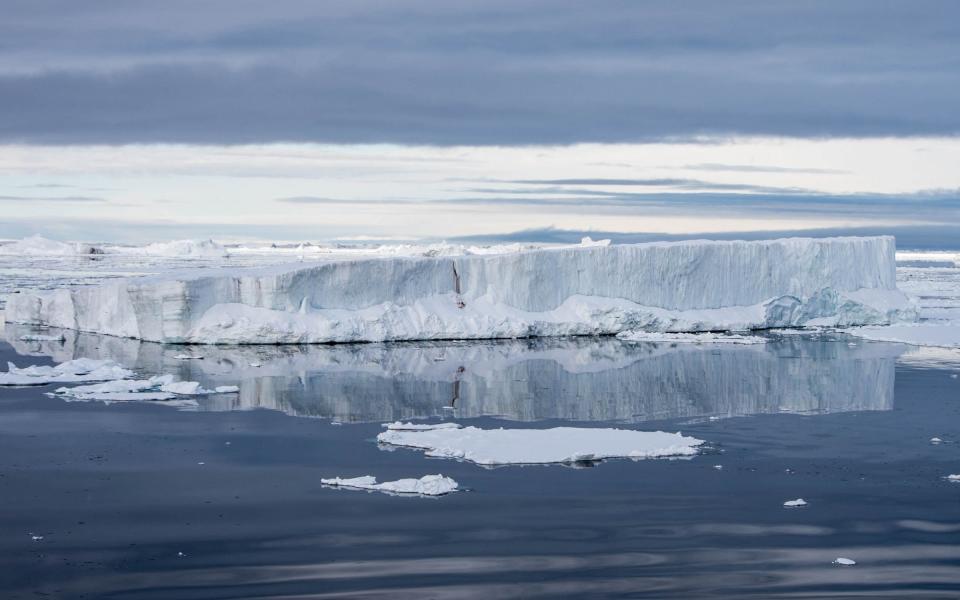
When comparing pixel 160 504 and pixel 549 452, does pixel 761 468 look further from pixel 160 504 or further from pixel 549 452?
pixel 160 504

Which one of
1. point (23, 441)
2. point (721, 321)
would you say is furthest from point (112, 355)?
point (721, 321)

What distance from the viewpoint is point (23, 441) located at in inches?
381

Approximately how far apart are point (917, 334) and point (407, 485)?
1391cm

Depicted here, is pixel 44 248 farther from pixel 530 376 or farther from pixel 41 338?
pixel 530 376

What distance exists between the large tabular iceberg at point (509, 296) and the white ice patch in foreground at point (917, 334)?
0.68 meters

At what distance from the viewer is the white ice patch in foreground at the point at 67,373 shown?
43.2ft

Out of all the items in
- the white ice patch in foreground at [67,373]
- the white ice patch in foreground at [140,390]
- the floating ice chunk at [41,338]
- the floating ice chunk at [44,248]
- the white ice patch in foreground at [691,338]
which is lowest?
the white ice patch in foreground at [140,390]

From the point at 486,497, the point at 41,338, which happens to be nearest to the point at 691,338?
the point at 41,338

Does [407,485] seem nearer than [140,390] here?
Yes

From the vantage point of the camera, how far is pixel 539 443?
9414mm

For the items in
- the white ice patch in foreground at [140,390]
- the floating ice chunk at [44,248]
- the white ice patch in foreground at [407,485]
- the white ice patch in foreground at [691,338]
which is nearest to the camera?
the white ice patch in foreground at [407,485]

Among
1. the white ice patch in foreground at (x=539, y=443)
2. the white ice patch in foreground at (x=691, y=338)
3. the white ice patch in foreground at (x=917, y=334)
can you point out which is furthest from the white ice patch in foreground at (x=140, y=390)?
the white ice patch in foreground at (x=917, y=334)

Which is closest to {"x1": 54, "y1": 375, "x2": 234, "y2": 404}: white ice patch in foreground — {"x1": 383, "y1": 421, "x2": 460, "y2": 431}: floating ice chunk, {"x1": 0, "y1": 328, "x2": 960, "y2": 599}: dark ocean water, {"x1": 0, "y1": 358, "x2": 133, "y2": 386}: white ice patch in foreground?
{"x1": 0, "y1": 328, "x2": 960, "y2": 599}: dark ocean water

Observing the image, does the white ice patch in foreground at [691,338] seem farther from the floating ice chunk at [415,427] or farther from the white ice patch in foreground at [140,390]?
the floating ice chunk at [415,427]
